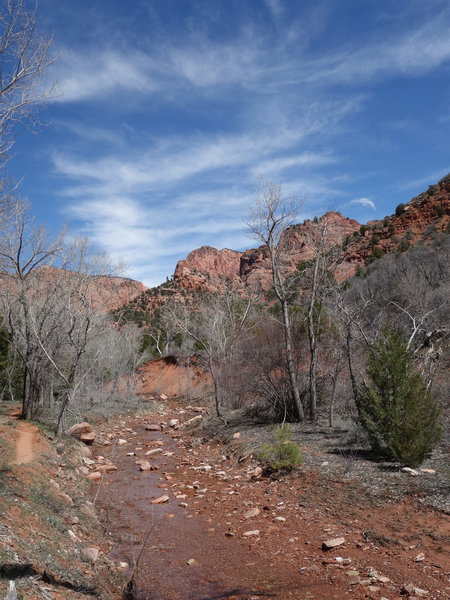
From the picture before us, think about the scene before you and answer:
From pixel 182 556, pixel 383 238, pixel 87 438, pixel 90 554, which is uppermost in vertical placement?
pixel 383 238

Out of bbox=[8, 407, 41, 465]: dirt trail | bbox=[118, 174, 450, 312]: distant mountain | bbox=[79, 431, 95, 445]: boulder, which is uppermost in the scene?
bbox=[118, 174, 450, 312]: distant mountain

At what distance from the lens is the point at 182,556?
7113 mm

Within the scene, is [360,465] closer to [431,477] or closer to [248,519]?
[431,477]

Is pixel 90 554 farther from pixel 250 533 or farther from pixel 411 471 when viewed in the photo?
pixel 411 471

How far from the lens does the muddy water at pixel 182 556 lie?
5.68 metres

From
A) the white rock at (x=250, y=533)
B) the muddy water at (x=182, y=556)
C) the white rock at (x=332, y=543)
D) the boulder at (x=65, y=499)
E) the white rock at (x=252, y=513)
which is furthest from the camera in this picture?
the boulder at (x=65, y=499)

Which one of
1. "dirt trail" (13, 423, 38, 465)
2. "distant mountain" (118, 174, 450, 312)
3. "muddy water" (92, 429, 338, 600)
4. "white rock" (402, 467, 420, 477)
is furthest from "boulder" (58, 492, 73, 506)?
"distant mountain" (118, 174, 450, 312)

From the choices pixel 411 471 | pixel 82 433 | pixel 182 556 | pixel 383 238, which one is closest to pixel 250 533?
pixel 182 556

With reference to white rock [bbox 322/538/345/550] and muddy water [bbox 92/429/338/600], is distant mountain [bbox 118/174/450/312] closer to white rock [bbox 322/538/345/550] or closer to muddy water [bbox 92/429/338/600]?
muddy water [bbox 92/429/338/600]

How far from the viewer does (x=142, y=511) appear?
9773mm

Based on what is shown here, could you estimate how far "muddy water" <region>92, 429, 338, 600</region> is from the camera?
568 centimetres

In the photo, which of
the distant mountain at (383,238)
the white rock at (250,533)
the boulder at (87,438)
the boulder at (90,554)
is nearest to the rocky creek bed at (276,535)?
the white rock at (250,533)

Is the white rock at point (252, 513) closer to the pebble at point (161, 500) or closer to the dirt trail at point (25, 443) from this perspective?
the pebble at point (161, 500)

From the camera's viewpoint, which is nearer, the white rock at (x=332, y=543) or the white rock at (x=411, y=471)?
the white rock at (x=332, y=543)
